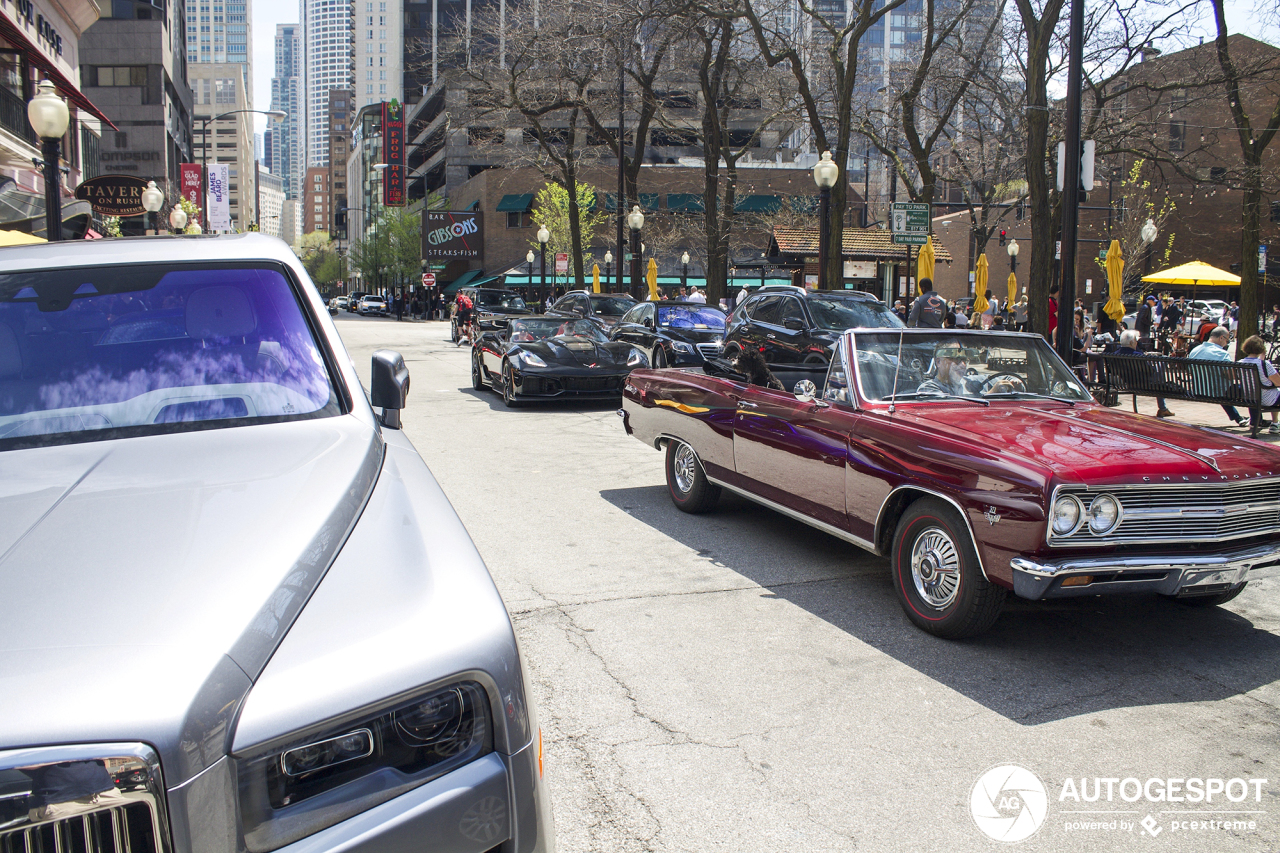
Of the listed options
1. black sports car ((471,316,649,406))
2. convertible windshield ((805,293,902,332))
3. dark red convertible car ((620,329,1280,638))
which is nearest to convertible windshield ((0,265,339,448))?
dark red convertible car ((620,329,1280,638))

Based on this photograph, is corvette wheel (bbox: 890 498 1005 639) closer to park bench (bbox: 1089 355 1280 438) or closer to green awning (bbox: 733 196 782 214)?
park bench (bbox: 1089 355 1280 438)

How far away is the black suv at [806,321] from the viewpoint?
47.3 ft

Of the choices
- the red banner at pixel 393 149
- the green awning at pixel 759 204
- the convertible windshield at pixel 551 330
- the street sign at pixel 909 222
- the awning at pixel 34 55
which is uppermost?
the red banner at pixel 393 149

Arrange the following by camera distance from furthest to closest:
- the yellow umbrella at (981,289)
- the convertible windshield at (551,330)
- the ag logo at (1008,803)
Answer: the yellow umbrella at (981,289)
the convertible windshield at (551,330)
the ag logo at (1008,803)

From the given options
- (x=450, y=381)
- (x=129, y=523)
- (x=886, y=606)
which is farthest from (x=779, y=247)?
→ (x=129, y=523)

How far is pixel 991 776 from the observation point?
11.4 ft

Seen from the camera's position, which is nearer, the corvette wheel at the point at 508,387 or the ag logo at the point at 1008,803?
the ag logo at the point at 1008,803

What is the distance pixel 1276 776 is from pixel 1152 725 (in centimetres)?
48

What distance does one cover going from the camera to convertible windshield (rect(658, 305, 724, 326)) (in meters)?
19.2

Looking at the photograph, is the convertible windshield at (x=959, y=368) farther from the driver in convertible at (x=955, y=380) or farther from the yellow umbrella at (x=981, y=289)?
the yellow umbrella at (x=981, y=289)

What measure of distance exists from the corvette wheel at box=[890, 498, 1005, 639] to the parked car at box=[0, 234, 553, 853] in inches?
115

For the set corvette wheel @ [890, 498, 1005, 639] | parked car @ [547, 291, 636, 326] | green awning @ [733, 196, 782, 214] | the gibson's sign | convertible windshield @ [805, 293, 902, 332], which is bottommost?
corvette wheel @ [890, 498, 1005, 639]

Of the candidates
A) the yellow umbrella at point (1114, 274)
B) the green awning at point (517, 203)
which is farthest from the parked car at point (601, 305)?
the green awning at point (517, 203)

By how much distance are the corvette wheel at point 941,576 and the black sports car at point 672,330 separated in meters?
12.2
